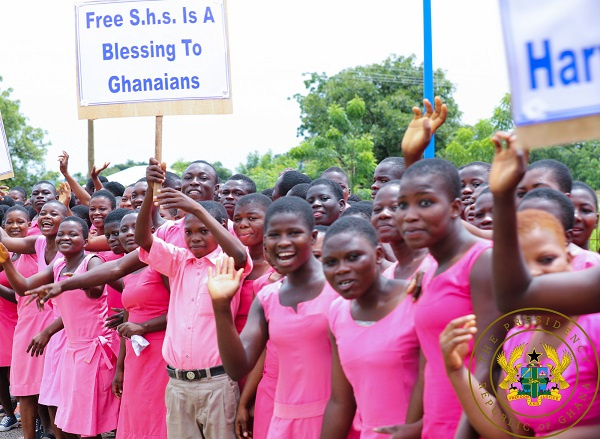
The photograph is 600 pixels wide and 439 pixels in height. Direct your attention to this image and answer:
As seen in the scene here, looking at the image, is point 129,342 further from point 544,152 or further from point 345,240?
point 544,152

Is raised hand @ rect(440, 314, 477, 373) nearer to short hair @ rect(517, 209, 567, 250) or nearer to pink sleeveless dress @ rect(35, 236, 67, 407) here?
short hair @ rect(517, 209, 567, 250)

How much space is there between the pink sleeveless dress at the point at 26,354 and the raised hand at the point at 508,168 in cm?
604

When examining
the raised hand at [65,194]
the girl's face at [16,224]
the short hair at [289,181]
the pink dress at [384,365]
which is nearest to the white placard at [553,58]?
the pink dress at [384,365]

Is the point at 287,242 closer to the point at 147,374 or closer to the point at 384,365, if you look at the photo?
the point at 384,365

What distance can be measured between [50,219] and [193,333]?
9.84ft

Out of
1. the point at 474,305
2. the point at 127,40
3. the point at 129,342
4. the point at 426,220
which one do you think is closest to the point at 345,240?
the point at 426,220

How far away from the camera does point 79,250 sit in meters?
6.70

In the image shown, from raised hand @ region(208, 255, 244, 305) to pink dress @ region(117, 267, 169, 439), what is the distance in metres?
1.82

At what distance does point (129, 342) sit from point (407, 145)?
108 inches

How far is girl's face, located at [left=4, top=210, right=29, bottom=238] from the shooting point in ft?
27.3

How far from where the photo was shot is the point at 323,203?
536 centimetres

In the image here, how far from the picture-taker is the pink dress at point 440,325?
9.81 feet

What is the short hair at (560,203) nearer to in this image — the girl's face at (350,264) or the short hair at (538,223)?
the short hair at (538,223)

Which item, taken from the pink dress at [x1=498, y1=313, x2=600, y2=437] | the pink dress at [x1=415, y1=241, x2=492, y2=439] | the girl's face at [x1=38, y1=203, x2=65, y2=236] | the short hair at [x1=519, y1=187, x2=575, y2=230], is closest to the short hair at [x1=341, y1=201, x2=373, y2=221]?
the short hair at [x1=519, y1=187, x2=575, y2=230]
